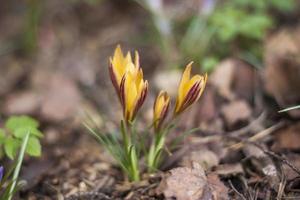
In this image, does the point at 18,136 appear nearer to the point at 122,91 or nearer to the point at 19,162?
the point at 19,162

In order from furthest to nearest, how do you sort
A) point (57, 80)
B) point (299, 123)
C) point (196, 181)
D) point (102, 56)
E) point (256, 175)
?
point (102, 56)
point (57, 80)
point (299, 123)
point (256, 175)
point (196, 181)

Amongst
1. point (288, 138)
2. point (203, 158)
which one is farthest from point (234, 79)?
point (203, 158)

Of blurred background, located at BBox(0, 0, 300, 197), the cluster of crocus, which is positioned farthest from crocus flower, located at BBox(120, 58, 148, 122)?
blurred background, located at BBox(0, 0, 300, 197)

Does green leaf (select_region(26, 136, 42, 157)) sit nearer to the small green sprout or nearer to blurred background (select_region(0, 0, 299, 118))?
the small green sprout

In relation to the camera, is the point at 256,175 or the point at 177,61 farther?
the point at 177,61

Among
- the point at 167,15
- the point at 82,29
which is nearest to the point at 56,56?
the point at 82,29

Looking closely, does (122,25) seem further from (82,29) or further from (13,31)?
(13,31)

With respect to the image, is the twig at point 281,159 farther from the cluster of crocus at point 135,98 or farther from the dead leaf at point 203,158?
the cluster of crocus at point 135,98
